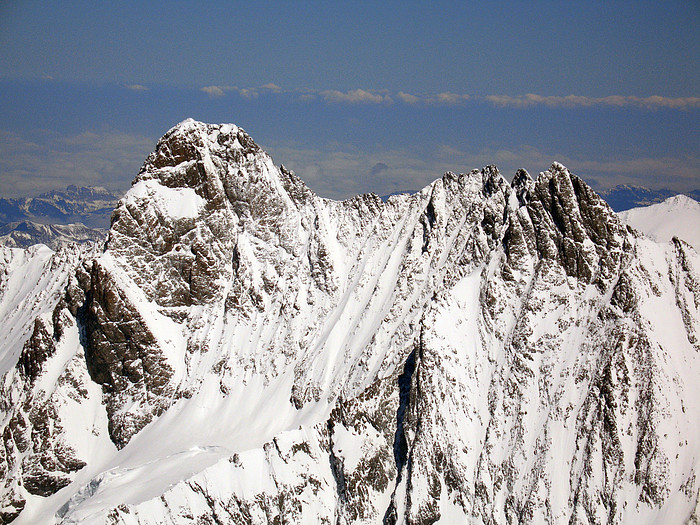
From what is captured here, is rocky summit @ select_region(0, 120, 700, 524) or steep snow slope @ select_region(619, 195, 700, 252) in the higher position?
steep snow slope @ select_region(619, 195, 700, 252)

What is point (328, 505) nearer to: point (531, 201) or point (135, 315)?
point (135, 315)

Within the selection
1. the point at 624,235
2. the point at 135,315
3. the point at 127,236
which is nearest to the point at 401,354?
the point at 624,235

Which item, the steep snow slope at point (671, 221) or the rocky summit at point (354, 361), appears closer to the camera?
the rocky summit at point (354, 361)

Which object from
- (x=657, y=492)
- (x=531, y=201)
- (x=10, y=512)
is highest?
(x=531, y=201)

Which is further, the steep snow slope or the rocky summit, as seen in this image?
the steep snow slope

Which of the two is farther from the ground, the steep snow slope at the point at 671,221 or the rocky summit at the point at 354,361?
the steep snow slope at the point at 671,221
